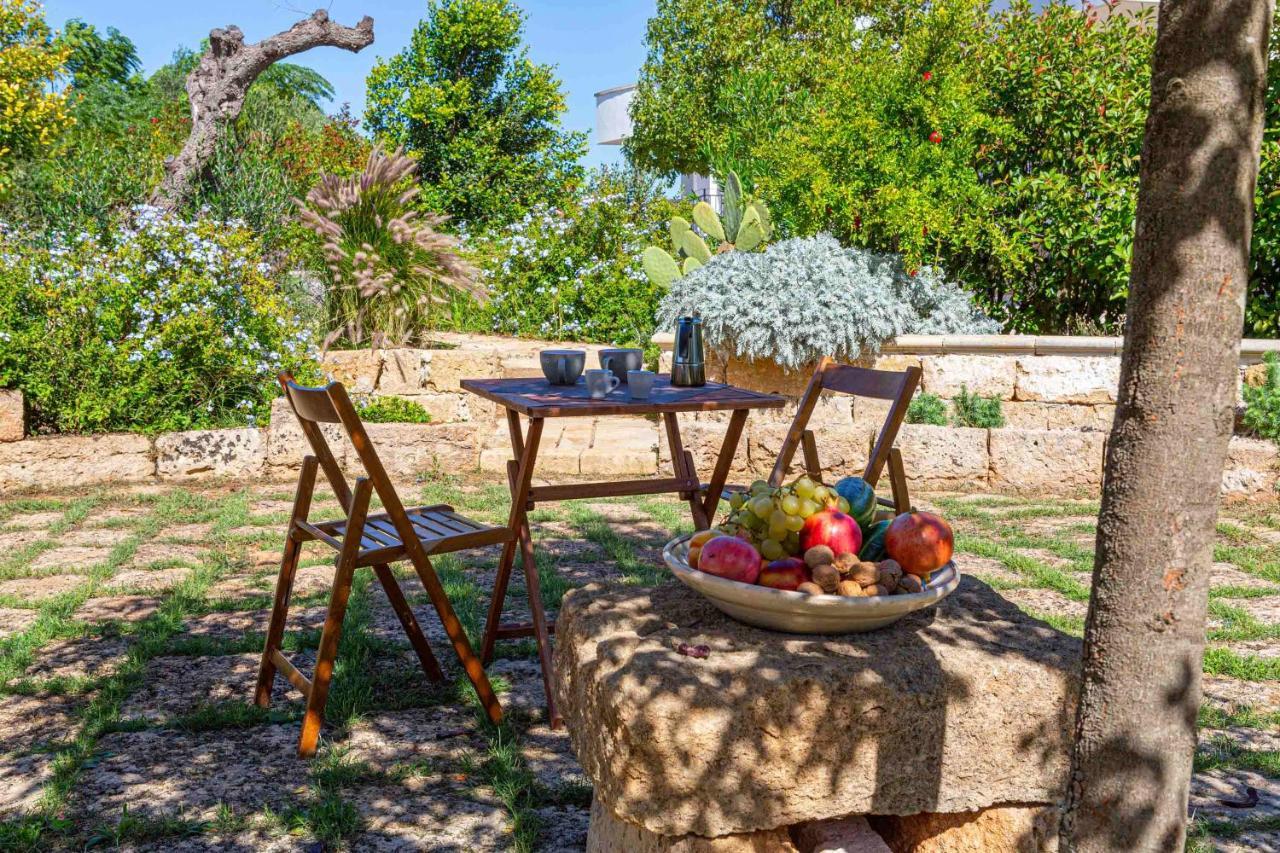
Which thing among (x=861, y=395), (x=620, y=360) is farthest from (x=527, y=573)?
(x=861, y=395)

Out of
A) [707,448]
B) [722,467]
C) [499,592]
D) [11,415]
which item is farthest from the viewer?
[707,448]

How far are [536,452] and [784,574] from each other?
62.4 inches

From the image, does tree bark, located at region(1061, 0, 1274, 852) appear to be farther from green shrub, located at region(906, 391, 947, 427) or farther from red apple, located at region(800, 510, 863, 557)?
green shrub, located at region(906, 391, 947, 427)

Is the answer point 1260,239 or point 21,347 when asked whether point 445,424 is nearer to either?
point 21,347

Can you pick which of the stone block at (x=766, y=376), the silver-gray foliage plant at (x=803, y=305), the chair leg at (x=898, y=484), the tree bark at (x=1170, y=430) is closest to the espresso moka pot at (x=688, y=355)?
the chair leg at (x=898, y=484)

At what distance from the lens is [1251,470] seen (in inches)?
243

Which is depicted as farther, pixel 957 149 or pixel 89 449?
pixel 957 149

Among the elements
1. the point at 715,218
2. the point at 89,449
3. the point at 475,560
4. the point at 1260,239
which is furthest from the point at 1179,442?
the point at 715,218

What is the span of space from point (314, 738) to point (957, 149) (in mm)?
7240

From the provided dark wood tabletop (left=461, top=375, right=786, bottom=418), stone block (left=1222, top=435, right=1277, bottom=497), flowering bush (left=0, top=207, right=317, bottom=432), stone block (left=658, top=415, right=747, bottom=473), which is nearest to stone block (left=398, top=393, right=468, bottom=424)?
flowering bush (left=0, top=207, right=317, bottom=432)

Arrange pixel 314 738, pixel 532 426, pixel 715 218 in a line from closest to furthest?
pixel 314 738 → pixel 532 426 → pixel 715 218

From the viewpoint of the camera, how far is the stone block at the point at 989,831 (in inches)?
82.2

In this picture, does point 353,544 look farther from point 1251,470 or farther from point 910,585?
point 1251,470

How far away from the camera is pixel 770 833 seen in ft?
6.47
